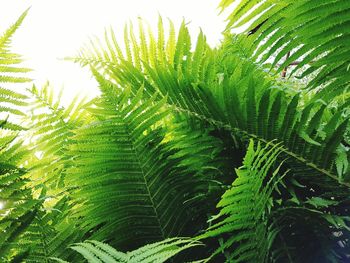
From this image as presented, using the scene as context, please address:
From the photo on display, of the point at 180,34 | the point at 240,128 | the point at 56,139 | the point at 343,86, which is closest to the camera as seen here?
the point at 343,86

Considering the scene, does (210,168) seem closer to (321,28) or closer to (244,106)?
(244,106)

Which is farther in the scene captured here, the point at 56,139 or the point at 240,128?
the point at 56,139

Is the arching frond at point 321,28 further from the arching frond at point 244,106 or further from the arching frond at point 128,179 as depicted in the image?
the arching frond at point 128,179

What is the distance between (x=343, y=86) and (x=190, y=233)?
511mm

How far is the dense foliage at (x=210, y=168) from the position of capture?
0.70m

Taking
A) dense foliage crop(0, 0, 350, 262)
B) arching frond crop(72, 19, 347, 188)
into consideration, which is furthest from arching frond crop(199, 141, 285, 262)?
arching frond crop(72, 19, 347, 188)

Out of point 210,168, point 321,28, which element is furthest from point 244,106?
point 321,28

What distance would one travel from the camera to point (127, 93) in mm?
884

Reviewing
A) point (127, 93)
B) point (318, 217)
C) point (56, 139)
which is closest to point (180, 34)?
point (127, 93)

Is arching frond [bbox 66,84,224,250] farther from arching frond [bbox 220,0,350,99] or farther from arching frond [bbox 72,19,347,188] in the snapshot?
arching frond [bbox 220,0,350,99]

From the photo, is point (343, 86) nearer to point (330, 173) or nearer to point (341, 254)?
point (330, 173)

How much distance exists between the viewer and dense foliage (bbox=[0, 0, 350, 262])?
0.70 meters

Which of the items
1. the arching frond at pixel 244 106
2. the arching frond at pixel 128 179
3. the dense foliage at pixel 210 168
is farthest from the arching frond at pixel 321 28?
the arching frond at pixel 128 179

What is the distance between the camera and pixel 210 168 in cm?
102
